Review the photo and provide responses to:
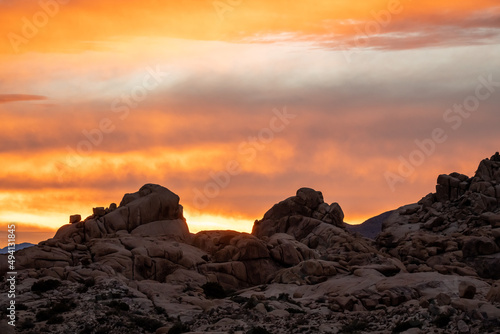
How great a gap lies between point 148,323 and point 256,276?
108 ft

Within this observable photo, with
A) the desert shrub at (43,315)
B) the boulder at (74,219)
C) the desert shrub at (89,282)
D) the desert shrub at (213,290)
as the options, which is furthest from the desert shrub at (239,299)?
the boulder at (74,219)

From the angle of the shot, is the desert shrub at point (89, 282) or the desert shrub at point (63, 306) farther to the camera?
the desert shrub at point (89, 282)

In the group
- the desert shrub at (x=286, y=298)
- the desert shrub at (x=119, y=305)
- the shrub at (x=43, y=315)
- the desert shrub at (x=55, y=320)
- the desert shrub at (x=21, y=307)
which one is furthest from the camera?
the desert shrub at (x=286, y=298)

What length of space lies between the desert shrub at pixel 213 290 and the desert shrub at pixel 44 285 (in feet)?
60.3

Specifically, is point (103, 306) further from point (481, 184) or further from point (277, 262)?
point (481, 184)

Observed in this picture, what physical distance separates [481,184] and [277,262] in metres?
59.6

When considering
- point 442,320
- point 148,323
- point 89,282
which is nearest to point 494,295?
point 442,320

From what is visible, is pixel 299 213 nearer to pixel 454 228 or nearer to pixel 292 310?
pixel 454 228

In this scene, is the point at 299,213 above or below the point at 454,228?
above

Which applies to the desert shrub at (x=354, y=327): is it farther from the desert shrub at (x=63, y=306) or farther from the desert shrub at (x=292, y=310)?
the desert shrub at (x=63, y=306)

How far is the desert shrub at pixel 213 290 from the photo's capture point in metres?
79.9

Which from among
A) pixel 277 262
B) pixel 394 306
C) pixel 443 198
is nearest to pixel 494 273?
pixel 277 262

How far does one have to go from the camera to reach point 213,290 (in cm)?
8056

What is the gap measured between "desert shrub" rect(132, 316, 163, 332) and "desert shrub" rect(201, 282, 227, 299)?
19.0 m
